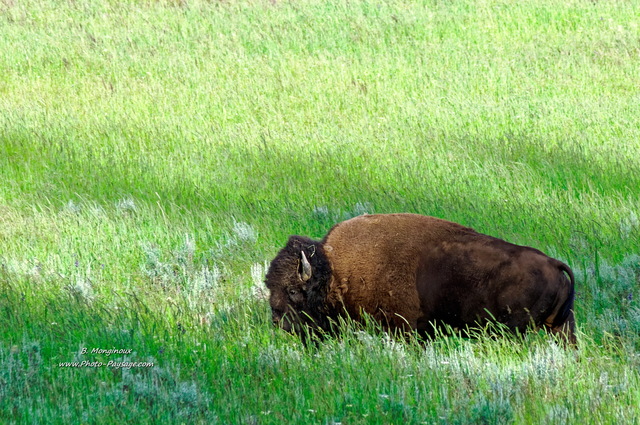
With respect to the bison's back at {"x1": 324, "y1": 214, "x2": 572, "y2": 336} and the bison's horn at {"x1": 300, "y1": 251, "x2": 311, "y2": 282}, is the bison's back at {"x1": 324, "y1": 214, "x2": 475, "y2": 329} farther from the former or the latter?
the bison's horn at {"x1": 300, "y1": 251, "x2": 311, "y2": 282}

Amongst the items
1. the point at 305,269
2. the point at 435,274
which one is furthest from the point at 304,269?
the point at 435,274

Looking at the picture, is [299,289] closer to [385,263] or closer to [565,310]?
[385,263]

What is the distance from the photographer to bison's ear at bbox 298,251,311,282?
5.05 meters

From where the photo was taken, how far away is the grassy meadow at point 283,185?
4.21 meters

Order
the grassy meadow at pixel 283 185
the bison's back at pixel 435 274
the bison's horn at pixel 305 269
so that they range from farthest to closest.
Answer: the bison's horn at pixel 305 269 < the bison's back at pixel 435 274 < the grassy meadow at pixel 283 185

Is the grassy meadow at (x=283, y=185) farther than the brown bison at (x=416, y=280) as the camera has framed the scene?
No

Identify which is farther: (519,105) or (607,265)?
(519,105)

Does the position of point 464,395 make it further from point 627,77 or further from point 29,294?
point 627,77

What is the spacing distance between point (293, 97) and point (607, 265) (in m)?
6.60

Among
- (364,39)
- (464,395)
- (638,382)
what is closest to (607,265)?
(638,382)

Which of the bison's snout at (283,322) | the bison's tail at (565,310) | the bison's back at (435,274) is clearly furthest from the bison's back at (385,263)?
the bison's tail at (565,310)

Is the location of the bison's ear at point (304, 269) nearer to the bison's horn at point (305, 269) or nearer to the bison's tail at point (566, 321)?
the bison's horn at point (305, 269)

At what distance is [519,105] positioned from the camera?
457 inches

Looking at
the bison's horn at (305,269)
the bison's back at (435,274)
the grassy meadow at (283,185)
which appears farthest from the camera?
the bison's horn at (305,269)
